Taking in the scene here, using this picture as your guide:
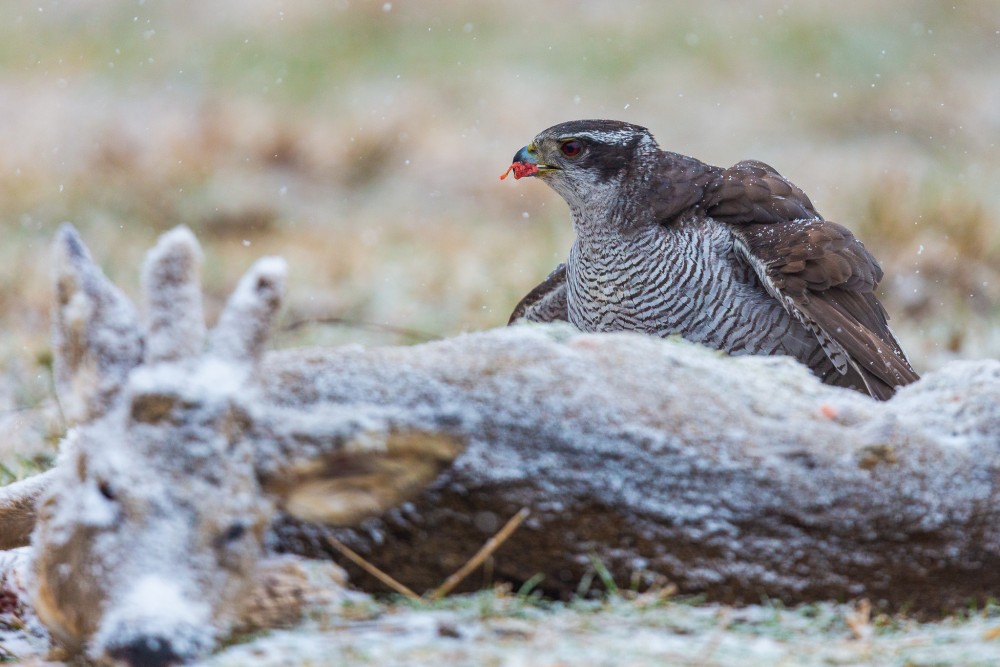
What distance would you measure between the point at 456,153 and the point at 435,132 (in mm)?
495

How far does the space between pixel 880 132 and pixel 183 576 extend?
38.8 ft

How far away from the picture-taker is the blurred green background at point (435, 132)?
7.69 m

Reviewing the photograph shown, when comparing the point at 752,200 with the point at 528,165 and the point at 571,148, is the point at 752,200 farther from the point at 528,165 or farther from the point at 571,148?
the point at 528,165

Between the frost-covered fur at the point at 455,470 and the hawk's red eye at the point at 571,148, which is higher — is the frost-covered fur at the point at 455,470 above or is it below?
below

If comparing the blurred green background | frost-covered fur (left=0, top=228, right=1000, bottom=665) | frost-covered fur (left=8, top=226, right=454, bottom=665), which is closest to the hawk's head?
the blurred green background

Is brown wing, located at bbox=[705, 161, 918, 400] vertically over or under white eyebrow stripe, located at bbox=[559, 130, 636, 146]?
under

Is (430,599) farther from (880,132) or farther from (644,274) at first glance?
(880,132)

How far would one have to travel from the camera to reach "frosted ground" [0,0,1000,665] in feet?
7.30

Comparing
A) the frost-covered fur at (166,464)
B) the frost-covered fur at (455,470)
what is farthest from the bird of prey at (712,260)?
the frost-covered fur at (166,464)

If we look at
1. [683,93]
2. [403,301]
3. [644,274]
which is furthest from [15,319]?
[683,93]

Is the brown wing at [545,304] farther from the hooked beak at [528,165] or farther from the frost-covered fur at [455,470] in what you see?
the frost-covered fur at [455,470]

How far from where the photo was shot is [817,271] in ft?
12.5

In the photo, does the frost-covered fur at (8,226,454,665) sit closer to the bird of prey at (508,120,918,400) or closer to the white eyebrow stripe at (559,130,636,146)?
the bird of prey at (508,120,918,400)

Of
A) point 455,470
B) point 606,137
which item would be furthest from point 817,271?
point 455,470
